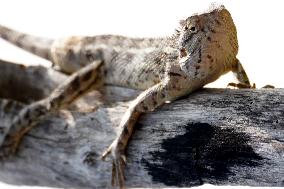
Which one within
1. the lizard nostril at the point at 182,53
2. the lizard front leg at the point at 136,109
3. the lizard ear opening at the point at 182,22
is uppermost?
the lizard ear opening at the point at 182,22

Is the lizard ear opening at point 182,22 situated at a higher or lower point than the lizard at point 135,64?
higher

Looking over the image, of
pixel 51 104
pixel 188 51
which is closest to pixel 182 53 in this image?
pixel 188 51

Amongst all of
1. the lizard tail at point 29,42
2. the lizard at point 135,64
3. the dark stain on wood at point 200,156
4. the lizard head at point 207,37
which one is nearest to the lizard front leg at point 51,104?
the lizard at point 135,64

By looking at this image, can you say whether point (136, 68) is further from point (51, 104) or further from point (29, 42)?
point (29, 42)

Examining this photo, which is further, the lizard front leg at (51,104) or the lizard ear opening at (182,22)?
the lizard front leg at (51,104)

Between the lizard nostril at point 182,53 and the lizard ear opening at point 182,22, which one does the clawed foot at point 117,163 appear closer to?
the lizard nostril at point 182,53

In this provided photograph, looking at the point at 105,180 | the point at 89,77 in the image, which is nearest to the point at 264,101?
the point at 105,180

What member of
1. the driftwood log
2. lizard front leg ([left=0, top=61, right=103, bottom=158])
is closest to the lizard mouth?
the driftwood log
